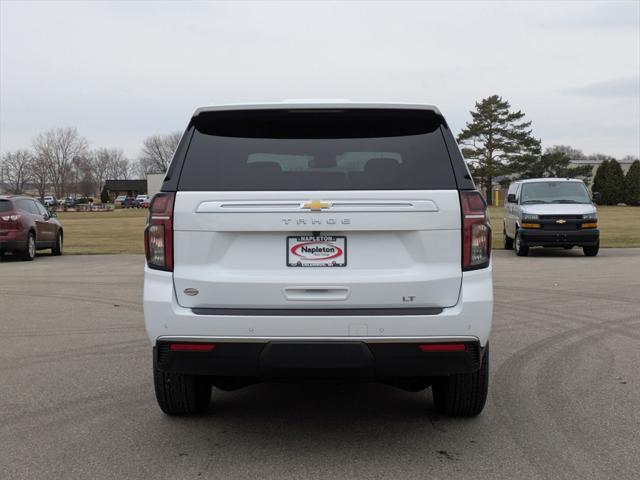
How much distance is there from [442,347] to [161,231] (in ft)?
5.54

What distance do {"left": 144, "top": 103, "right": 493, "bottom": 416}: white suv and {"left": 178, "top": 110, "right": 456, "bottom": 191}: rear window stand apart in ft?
0.04

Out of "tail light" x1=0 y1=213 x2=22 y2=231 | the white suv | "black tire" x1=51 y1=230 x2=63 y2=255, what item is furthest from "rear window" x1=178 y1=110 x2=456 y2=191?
"black tire" x1=51 y1=230 x2=63 y2=255

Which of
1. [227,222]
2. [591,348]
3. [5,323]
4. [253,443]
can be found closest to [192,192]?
[227,222]

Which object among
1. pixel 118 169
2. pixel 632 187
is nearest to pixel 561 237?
pixel 632 187

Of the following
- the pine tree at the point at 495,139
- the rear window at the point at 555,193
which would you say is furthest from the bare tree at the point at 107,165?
the rear window at the point at 555,193

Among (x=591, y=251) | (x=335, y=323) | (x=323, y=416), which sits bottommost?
(x=591, y=251)

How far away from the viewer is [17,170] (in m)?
117

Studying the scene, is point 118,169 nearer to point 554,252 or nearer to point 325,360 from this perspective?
point 554,252

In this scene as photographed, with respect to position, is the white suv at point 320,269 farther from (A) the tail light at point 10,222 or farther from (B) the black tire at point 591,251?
(A) the tail light at point 10,222

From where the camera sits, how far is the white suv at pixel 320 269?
402cm

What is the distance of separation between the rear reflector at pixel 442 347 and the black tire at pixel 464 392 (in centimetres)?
52

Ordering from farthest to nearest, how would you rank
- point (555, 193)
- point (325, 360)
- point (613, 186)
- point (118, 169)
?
point (118, 169) → point (613, 186) → point (555, 193) → point (325, 360)

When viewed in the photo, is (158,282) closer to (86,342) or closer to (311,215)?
(311,215)

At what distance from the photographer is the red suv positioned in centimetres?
1764
